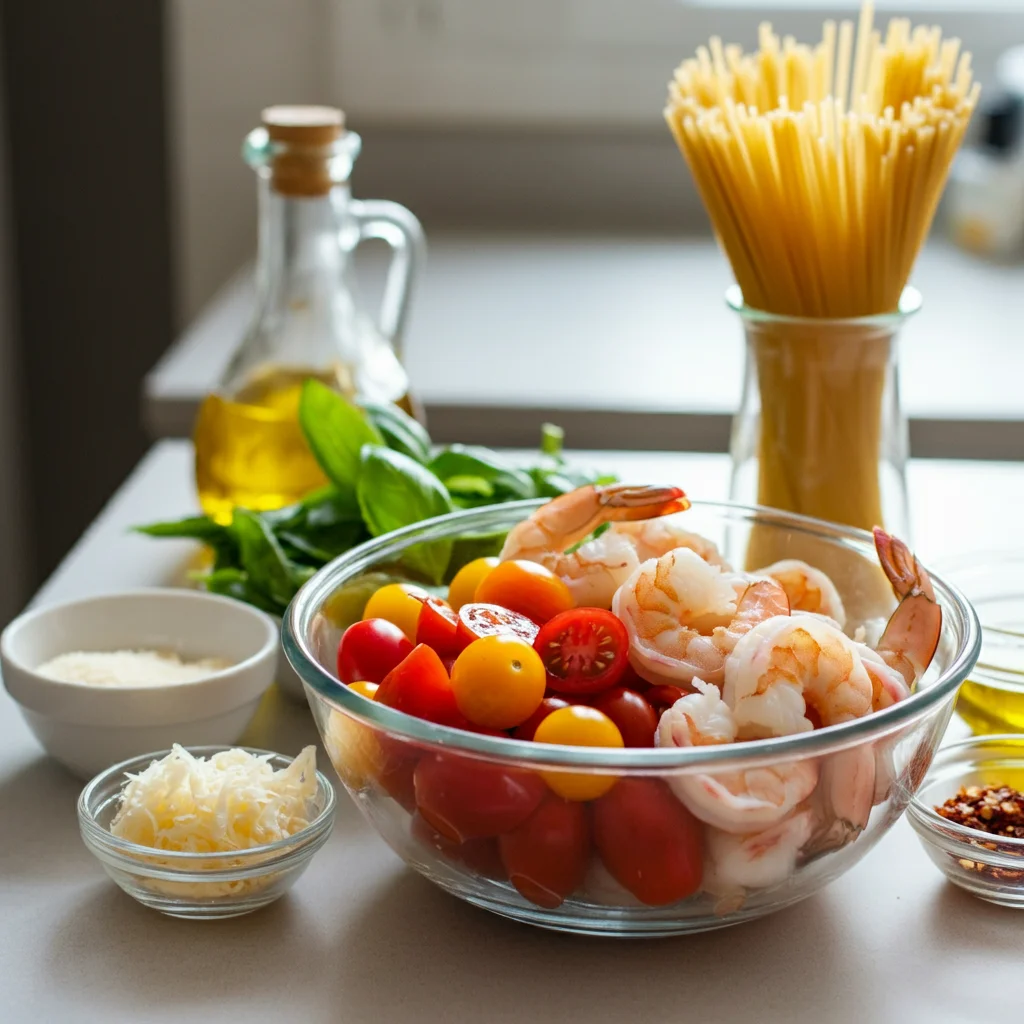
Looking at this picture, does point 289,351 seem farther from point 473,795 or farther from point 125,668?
point 473,795

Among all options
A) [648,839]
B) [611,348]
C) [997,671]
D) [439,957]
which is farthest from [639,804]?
[611,348]

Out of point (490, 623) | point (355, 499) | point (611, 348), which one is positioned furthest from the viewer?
point (611, 348)

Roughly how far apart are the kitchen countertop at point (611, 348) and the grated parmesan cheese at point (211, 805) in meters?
0.67

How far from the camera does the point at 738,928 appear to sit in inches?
24.9

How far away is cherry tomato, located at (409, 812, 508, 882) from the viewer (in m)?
0.58

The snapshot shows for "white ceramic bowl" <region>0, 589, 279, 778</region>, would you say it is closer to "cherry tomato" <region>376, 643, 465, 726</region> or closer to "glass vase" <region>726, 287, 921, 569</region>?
"cherry tomato" <region>376, 643, 465, 726</region>

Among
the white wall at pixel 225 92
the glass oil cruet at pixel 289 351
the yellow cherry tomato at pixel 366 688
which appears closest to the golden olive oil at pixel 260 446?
the glass oil cruet at pixel 289 351

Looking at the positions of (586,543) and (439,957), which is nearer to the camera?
(439,957)

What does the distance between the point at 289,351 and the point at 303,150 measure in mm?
137

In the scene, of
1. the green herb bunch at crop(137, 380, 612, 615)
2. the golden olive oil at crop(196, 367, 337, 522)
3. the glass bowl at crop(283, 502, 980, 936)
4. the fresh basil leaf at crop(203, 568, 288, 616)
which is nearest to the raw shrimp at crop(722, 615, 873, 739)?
the glass bowl at crop(283, 502, 980, 936)

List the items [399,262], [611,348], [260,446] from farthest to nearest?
1. [611,348]
2. [399,262]
3. [260,446]

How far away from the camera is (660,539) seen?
0.73 meters

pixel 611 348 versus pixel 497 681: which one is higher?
pixel 497 681

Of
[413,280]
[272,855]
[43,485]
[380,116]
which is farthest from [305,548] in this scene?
[43,485]
